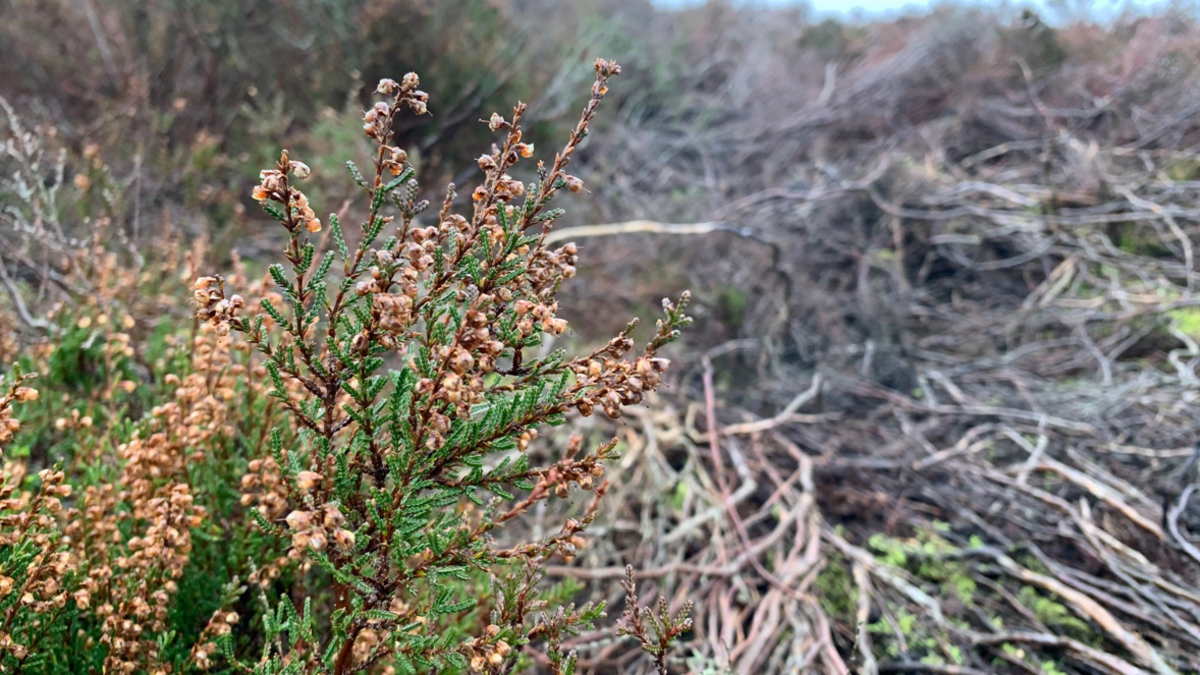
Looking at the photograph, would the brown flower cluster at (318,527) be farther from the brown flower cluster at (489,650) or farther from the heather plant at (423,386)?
the brown flower cluster at (489,650)

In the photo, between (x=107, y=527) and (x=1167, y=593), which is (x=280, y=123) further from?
(x=1167, y=593)

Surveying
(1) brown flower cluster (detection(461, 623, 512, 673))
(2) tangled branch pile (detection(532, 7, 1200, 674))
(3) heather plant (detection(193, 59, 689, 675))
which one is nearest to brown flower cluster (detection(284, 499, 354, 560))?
(3) heather plant (detection(193, 59, 689, 675))

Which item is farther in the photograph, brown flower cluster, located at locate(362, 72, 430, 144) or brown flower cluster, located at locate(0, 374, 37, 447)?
brown flower cluster, located at locate(0, 374, 37, 447)

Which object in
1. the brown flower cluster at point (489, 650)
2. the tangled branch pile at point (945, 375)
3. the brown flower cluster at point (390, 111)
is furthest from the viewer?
the tangled branch pile at point (945, 375)

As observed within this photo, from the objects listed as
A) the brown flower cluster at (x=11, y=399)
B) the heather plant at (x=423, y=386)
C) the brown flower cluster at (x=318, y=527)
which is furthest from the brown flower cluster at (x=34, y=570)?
the brown flower cluster at (x=318, y=527)

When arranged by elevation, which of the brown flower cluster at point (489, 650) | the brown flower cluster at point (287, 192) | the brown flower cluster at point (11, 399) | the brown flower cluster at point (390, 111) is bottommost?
the brown flower cluster at point (489, 650)

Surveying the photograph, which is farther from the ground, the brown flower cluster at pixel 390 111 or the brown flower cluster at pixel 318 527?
the brown flower cluster at pixel 390 111

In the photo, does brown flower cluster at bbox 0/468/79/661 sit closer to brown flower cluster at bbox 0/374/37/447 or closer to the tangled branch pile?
brown flower cluster at bbox 0/374/37/447

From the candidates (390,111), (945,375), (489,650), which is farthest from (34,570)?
(945,375)

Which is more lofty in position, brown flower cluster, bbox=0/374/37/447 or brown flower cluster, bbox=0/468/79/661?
brown flower cluster, bbox=0/374/37/447

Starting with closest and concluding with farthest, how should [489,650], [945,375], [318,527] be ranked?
[318,527], [489,650], [945,375]

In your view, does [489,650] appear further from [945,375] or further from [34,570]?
[945,375]

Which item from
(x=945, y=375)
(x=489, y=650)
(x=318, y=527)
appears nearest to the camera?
(x=318, y=527)

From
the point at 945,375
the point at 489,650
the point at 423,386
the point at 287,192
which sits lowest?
the point at 489,650
